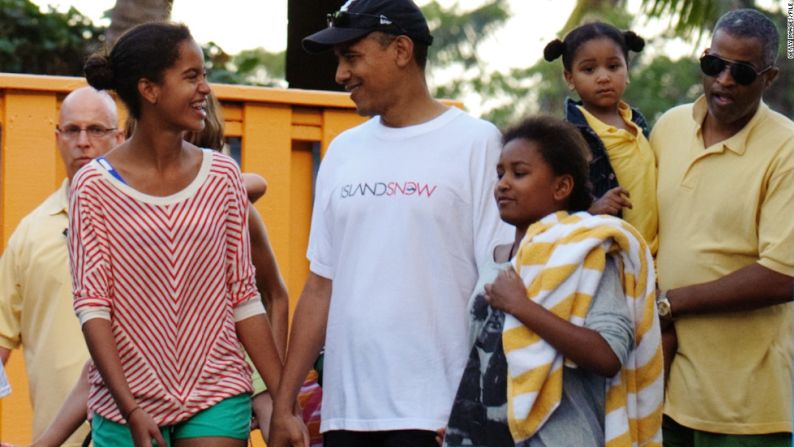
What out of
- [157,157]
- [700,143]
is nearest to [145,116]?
[157,157]

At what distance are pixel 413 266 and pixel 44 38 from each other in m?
8.05

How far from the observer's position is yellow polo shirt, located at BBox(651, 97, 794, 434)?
5559 mm

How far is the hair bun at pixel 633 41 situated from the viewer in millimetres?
6023

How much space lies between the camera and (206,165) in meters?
5.41

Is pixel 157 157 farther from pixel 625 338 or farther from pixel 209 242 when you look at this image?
pixel 625 338

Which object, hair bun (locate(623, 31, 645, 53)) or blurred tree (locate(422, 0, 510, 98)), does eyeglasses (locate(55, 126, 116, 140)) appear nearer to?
hair bun (locate(623, 31, 645, 53))

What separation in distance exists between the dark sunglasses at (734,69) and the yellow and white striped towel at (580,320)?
2.89 feet

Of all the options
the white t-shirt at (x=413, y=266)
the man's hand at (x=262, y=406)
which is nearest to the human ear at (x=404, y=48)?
the white t-shirt at (x=413, y=266)

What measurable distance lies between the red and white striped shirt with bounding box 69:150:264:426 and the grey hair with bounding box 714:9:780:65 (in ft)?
6.08

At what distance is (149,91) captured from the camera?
5398mm

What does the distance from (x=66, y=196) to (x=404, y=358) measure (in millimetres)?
1985

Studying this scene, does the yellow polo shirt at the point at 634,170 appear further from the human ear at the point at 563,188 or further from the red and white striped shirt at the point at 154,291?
the red and white striped shirt at the point at 154,291

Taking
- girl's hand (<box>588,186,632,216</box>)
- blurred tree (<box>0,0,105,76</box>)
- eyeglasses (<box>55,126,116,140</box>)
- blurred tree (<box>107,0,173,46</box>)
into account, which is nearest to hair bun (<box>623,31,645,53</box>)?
girl's hand (<box>588,186,632,216</box>)

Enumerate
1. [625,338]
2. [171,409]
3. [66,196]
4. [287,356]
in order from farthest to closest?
[66,196]
[287,356]
[171,409]
[625,338]
